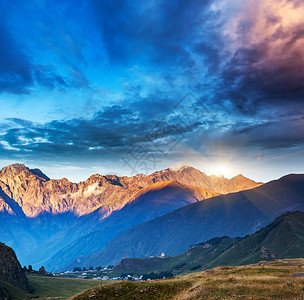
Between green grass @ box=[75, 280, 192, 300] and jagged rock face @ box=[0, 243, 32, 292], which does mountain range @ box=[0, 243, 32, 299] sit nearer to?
jagged rock face @ box=[0, 243, 32, 292]

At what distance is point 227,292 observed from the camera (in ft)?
136

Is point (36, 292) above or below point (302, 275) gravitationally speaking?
below

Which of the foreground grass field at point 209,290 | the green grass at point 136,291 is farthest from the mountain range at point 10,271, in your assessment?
the foreground grass field at point 209,290

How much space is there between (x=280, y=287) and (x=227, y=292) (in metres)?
8.12

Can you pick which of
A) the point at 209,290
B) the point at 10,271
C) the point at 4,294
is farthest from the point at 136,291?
the point at 10,271

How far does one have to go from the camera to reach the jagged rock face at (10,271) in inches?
3937

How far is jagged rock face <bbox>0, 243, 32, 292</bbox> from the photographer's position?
10000cm

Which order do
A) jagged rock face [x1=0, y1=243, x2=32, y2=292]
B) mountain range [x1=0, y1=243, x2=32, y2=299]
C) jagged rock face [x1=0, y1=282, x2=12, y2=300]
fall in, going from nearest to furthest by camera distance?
1. jagged rock face [x1=0, y1=282, x2=12, y2=300]
2. mountain range [x1=0, y1=243, x2=32, y2=299]
3. jagged rock face [x1=0, y1=243, x2=32, y2=292]

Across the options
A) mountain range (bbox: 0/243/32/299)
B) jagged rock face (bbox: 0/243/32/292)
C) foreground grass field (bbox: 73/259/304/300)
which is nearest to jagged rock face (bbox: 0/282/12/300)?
mountain range (bbox: 0/243/32/299)

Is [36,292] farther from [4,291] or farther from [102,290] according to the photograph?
[102,290]

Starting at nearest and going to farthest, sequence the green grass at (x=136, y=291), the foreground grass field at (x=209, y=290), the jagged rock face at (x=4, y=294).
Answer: the foreground grass field at (x=209, y=290) < the green grass at (x=136, y=291) < the jagged rock face at (x=4, y=294)

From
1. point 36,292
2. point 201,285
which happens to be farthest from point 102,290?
point 36,292

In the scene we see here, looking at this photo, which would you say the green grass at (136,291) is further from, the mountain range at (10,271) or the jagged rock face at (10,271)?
the jagged rock face at (10,271)

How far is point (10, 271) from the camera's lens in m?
104
